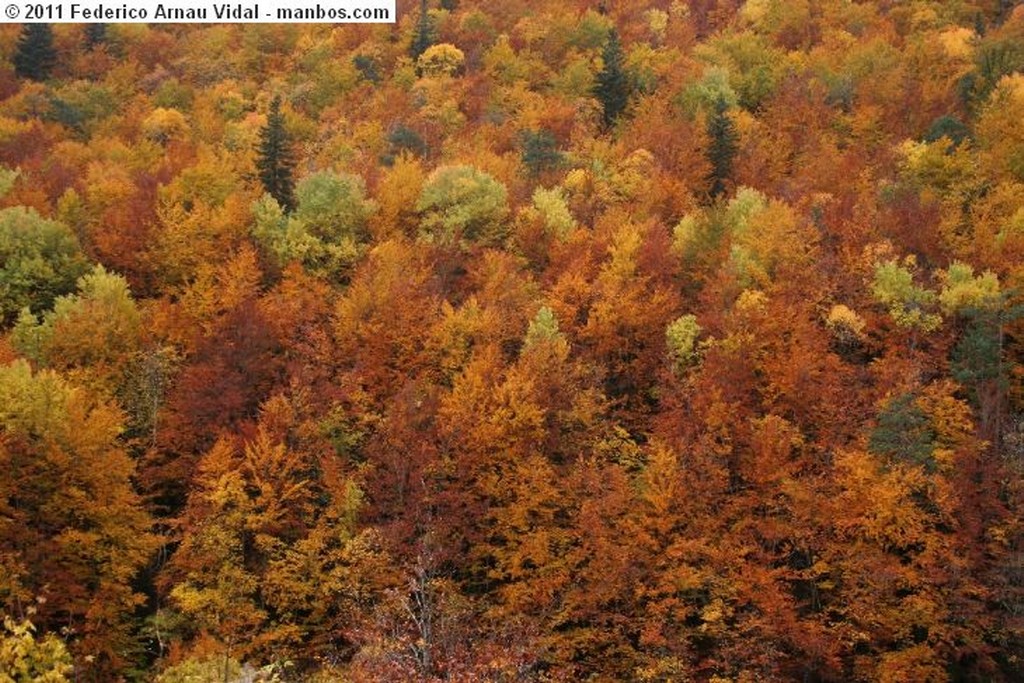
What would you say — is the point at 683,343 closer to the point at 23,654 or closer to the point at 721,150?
the point at 721,150

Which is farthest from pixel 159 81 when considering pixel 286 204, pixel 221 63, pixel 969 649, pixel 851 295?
pixel 969 649

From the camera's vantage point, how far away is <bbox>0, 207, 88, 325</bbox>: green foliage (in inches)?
2034

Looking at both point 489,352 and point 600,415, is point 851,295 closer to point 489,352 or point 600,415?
point 600,415

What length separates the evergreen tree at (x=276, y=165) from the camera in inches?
2556

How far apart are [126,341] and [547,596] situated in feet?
84.1

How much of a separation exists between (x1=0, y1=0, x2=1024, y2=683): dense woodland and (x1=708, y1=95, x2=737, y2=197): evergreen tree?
23cm

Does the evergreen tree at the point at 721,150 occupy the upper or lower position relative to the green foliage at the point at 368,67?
lower

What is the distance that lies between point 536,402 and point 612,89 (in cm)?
4620

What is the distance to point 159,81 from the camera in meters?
96.8

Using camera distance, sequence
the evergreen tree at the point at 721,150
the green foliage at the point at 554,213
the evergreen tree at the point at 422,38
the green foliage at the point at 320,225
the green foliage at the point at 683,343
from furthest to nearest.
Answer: the evergreen tree at the point at 422,38 → the evergreen tree at the point at 721,150 → the green foliage at the point at 554,213 → the green foliage at the point at 320,225 → the green foliage at the point at 683,343

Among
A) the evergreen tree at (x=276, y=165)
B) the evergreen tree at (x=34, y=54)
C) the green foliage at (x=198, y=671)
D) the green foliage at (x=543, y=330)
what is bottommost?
the green foliage at (x=198, y=671)

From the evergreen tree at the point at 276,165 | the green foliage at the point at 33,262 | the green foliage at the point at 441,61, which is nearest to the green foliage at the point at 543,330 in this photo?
the evergreen tree at the point at 276,165

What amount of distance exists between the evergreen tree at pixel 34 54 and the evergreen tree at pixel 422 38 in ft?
126

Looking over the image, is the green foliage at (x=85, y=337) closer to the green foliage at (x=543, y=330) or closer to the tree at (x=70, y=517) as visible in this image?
the tree at (x=70, y=517)
